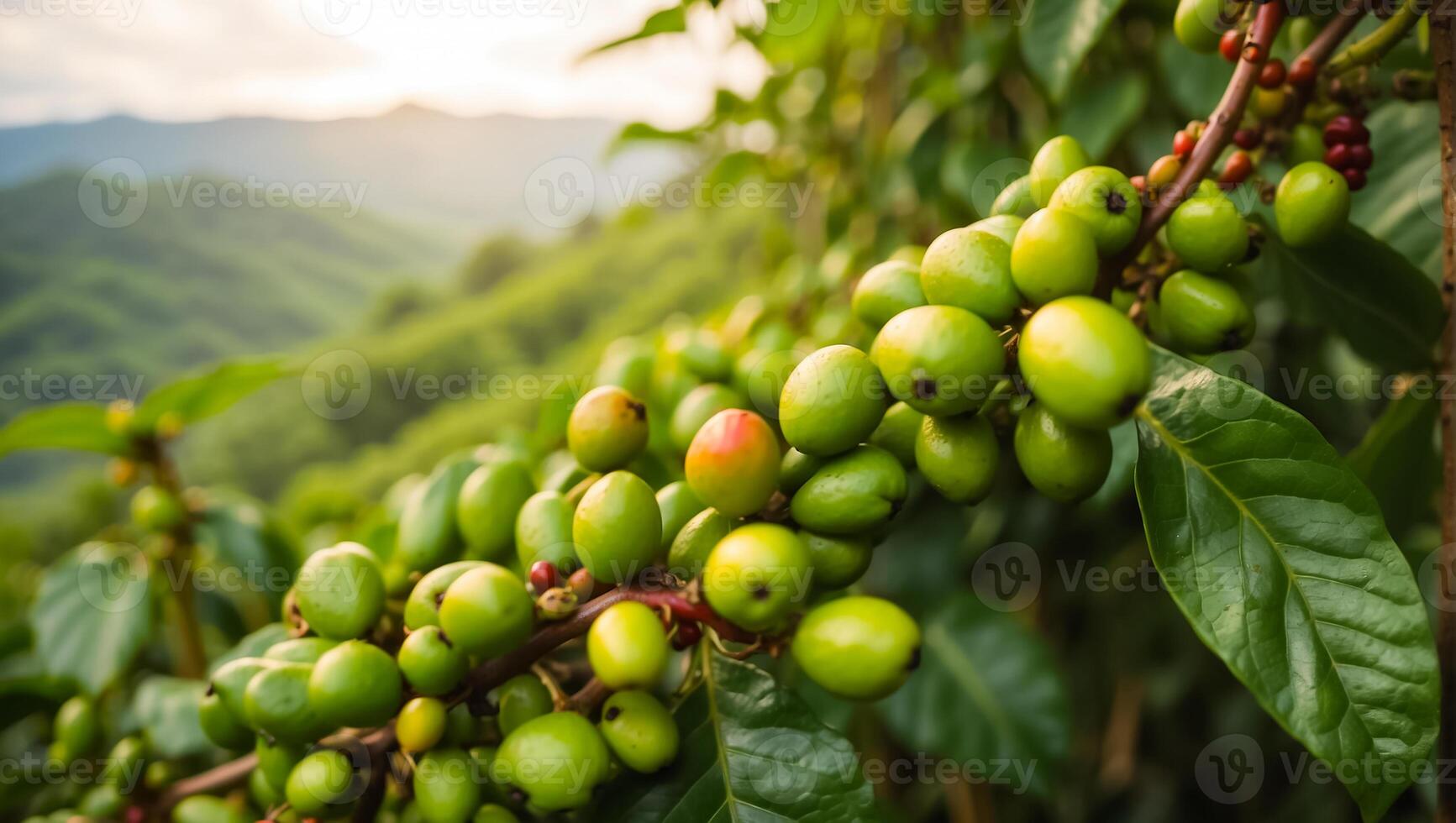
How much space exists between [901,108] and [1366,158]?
4.86 feet

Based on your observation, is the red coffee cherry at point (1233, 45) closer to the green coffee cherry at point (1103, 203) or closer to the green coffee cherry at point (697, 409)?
the green coffee cherry at point (1103, 203)

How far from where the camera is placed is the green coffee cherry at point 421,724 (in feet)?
2.42

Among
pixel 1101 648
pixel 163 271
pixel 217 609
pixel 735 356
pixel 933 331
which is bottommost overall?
pixel 1101 648

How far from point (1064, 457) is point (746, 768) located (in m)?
0.41

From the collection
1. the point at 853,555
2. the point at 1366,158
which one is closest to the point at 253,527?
the point at 853,555

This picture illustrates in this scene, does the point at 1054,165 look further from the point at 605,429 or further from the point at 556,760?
the point at 556,760

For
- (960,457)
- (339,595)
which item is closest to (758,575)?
(960,457)

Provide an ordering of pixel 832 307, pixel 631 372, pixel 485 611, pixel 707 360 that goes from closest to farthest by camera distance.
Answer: pixel 485 611
pixel 707 360
pixel 631 372
pixel 832 307

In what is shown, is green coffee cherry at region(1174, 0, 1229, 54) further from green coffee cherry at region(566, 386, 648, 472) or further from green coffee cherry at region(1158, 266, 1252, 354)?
green coffee cherry at region(566, 386, 648, 472)

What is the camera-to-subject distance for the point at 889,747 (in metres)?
2.15

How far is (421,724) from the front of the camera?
74 cm

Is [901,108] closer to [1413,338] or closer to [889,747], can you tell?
[1413,338]

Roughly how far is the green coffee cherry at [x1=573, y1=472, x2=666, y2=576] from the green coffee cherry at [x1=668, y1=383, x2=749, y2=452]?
1.08ft

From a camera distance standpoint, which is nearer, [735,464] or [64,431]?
[735,464]
